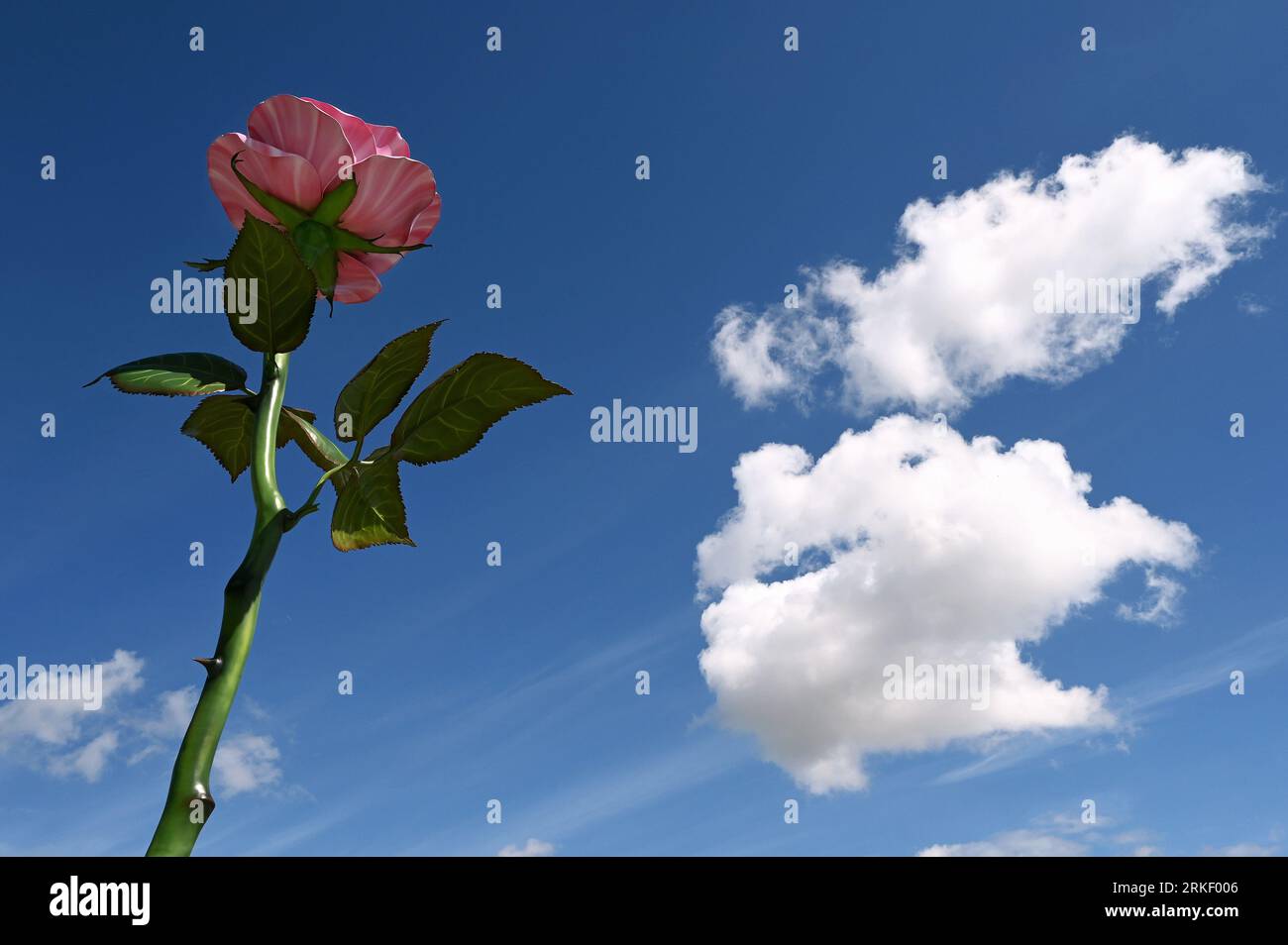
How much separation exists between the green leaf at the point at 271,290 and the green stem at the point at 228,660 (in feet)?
0.31

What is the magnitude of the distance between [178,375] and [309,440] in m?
0.23

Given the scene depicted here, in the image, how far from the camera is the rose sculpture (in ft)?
4.53

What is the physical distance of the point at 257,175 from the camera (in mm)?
1500

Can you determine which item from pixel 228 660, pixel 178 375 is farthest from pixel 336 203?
pixel 228 660

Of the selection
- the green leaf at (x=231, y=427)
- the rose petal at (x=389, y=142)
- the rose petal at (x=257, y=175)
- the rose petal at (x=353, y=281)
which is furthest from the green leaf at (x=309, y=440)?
the rose petal at (x=389, y=142)

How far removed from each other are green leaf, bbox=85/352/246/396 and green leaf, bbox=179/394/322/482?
43 millimetres

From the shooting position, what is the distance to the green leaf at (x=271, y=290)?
4.55 feet

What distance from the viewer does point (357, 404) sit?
1.56 meters

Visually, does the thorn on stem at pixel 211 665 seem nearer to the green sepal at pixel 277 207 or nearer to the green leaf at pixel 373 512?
the green leaf at pixel 373 512

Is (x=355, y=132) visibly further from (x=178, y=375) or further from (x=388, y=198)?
(x=178, y=375)

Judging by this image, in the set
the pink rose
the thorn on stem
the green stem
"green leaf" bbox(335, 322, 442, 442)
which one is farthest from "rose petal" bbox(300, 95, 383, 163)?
the thorn on stem

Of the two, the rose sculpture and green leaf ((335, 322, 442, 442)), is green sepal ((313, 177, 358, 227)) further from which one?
green leaf ((335, 322, 442, 442))
